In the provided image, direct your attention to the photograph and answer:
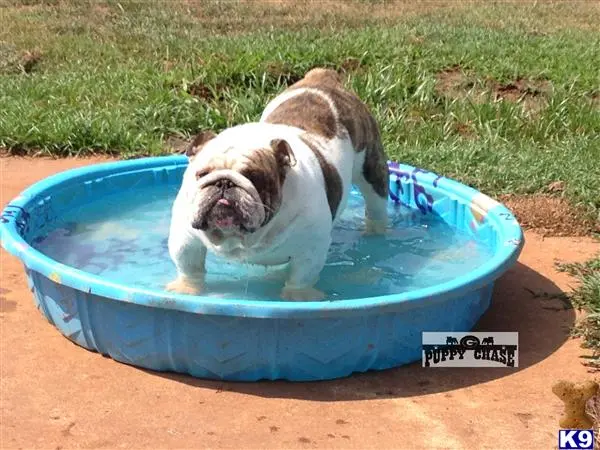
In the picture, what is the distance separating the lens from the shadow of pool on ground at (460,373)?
415 centimetres

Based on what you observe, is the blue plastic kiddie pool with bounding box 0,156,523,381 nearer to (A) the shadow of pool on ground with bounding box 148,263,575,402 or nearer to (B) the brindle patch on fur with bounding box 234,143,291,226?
(A) the shadow of pool on ground with bounding box 148,263,575,402

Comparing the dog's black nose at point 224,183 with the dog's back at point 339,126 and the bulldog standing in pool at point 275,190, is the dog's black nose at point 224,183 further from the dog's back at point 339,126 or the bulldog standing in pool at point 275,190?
the dog's back at point 339,126

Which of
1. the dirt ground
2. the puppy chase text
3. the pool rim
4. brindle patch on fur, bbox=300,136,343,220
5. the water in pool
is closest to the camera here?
the dirt ground

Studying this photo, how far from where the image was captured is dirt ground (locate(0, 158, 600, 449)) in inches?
147

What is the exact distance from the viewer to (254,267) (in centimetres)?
529

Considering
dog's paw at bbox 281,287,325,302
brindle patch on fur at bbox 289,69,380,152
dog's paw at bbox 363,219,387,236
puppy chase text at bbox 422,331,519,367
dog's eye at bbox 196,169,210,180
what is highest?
dog's eye at bbox 196,169,210,180

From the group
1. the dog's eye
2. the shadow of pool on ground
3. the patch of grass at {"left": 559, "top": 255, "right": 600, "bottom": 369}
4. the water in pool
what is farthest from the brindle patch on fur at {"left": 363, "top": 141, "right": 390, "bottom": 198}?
the dog's eye

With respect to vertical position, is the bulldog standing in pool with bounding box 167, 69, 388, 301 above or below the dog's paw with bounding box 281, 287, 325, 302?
above

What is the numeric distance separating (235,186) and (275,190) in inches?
10.6

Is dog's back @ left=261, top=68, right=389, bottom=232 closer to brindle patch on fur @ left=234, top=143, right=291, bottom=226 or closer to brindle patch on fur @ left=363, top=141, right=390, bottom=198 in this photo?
brindle patch on fur @ left=363, top=141, right=390, bottom=198

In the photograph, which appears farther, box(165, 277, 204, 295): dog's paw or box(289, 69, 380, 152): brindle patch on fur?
box(289, 69, 380, 152): brindle patch on fur

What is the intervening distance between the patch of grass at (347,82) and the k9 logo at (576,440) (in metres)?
3.24

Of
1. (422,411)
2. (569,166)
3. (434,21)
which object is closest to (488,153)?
(569,166)

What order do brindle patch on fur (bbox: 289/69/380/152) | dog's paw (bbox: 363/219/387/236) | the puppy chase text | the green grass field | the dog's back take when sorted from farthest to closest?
the green grass field < dog's paw (bbox: 363/219/387/236) < brindle patch on fur (bbox: 289/69/380/152) < the dog's back < the puppy chase text
